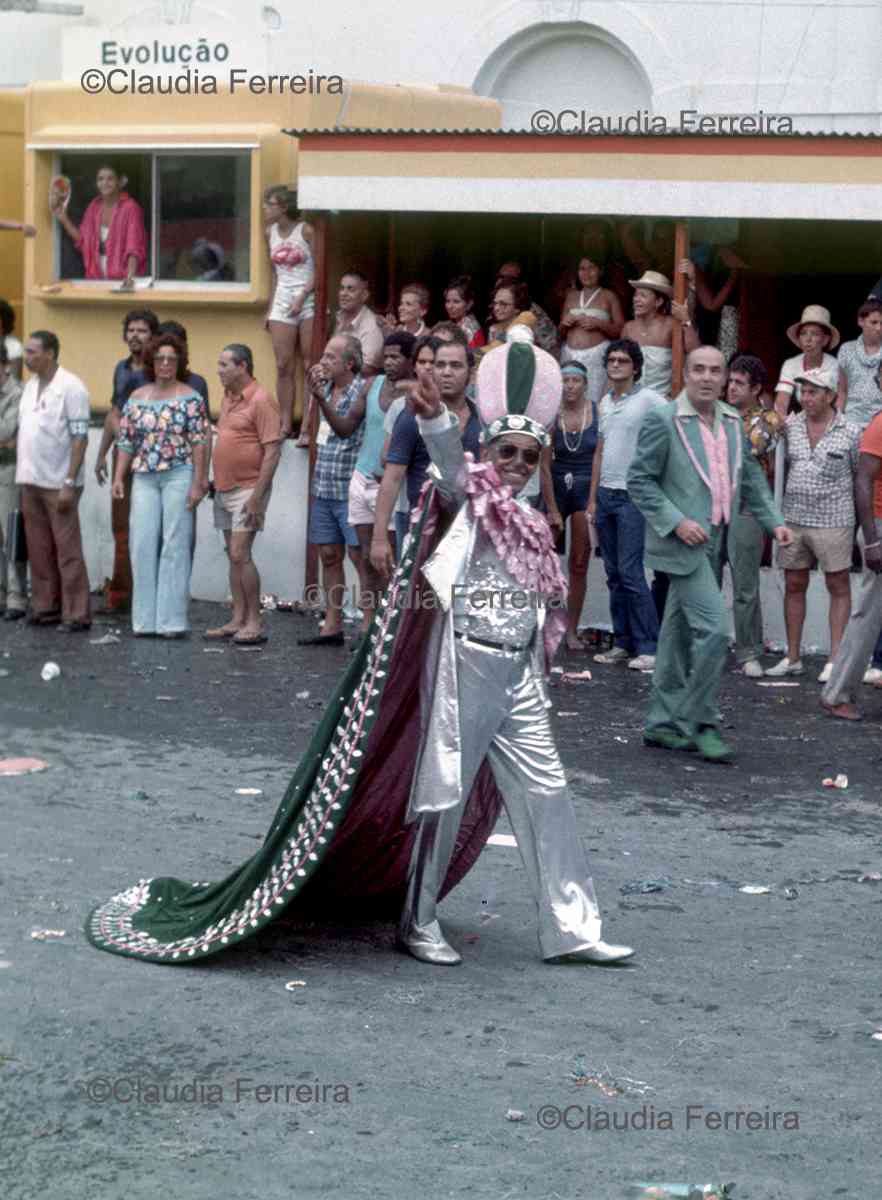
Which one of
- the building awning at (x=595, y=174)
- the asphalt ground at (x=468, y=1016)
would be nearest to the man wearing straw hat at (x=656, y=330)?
the building awning at (x=595, y=174)

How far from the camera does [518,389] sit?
6961 mm

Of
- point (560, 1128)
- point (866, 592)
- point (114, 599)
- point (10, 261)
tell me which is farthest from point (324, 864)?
point (10, 261)

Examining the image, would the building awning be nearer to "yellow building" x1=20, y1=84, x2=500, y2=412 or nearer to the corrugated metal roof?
the corrugated metal roof

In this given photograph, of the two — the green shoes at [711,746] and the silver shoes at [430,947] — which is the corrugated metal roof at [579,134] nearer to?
the green shoes at [711,746]

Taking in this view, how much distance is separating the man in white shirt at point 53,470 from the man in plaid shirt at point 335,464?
163cm

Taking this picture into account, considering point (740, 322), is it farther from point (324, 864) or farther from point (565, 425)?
point (324, 864)

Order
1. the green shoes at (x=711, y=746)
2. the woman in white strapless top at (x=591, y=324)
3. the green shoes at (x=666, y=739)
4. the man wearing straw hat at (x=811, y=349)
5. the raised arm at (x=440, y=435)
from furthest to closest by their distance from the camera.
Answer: the woman in white strapless top at (x=591, y=324) → the man wearing straw hat at (x=811, y=349) → the green shoes at (x=666, y=739) → the green shoes at (x=711, y=746) → the raised arm at (x=440, y=435)

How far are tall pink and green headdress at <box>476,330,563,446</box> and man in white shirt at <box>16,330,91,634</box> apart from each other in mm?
7818

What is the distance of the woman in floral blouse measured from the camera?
1414 cm

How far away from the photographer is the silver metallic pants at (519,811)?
686 centimetres

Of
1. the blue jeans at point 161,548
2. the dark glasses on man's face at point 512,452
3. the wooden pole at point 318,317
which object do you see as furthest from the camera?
the wooden pole at point 318,317

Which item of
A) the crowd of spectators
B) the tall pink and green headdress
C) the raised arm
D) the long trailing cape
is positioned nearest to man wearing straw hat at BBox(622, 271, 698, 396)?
Result: the crowd of spectators

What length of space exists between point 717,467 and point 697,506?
201 mm

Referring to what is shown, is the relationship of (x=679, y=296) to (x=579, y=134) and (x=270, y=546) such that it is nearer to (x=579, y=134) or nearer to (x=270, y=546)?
(x=579, y=134)
